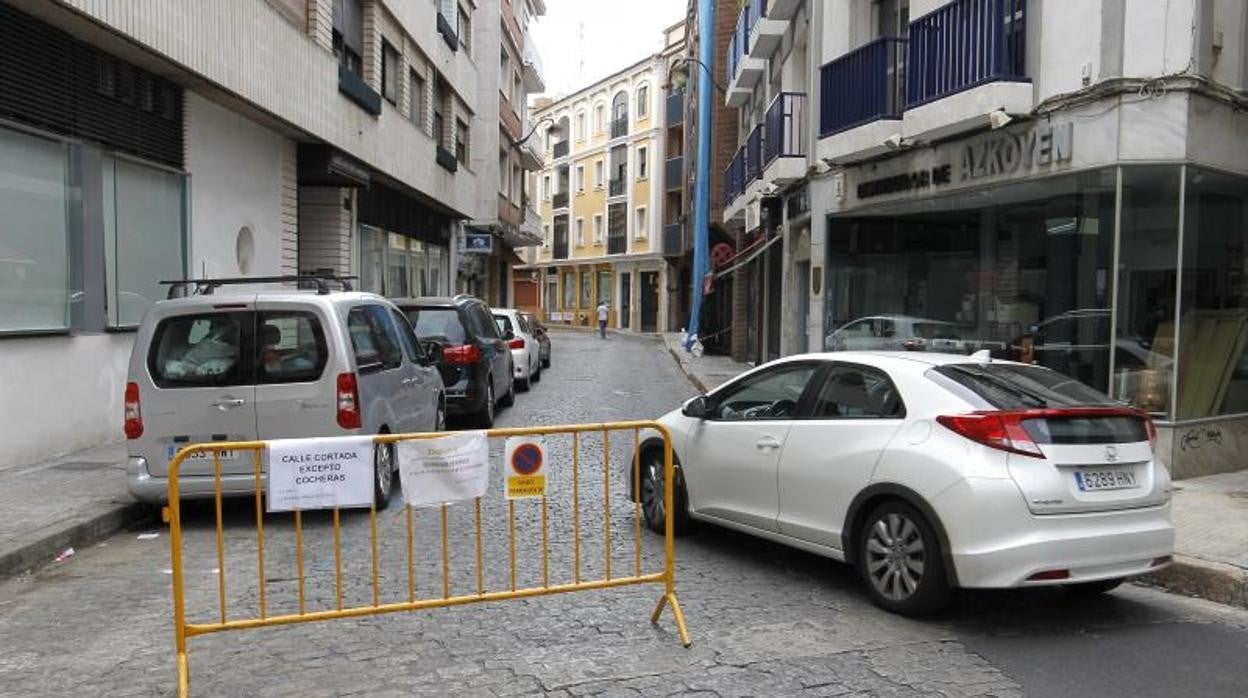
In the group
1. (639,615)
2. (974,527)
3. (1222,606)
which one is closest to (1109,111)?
(1222,606)

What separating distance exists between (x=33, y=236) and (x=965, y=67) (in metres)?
9.66

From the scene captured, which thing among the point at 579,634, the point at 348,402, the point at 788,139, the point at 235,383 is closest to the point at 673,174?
the point at 788,139

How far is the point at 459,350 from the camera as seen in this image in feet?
39.5

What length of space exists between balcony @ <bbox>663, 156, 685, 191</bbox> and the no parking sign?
4135 centimetres

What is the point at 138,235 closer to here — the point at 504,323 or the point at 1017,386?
the point at 504,323

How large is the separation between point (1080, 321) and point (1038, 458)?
550cm

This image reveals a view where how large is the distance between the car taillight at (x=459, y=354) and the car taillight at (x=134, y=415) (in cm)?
510

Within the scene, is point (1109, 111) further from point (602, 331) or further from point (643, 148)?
point (643, 148)

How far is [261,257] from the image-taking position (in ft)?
45.8

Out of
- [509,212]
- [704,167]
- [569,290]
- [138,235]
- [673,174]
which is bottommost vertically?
[138,235]

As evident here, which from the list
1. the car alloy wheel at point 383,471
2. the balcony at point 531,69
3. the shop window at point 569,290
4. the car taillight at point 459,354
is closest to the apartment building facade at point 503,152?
the balcony at point 531,69

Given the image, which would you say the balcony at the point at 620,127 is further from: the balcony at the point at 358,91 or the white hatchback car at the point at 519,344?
the balcony at the point at 358,91

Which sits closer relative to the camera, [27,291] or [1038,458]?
[1038,458]

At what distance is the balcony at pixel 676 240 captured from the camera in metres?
40.5
